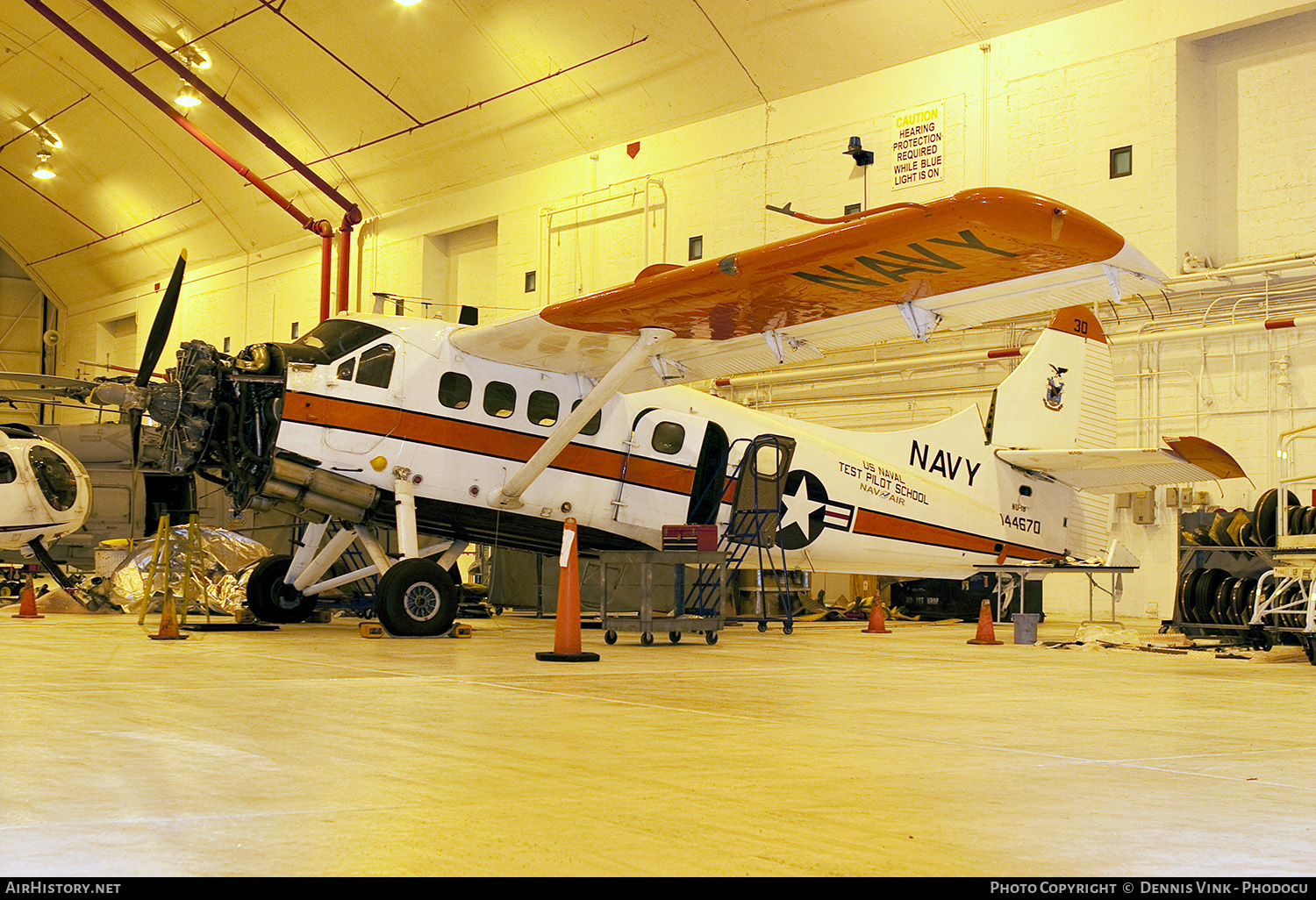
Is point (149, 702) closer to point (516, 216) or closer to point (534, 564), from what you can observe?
point (534, 564)

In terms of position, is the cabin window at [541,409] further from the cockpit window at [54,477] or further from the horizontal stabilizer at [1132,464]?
the cockpit window at [54,477]

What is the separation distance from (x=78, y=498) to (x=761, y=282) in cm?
1017

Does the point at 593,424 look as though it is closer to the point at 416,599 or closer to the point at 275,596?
the point at 416,599

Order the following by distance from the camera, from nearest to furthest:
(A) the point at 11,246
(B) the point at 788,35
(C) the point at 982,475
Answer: (C) the point at 982,475, (B) the point at 788,35, (A) the point at 11,246

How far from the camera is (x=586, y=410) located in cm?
1105

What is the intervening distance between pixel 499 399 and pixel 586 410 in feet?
4.30

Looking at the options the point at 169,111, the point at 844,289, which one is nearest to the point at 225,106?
the point at 169,111

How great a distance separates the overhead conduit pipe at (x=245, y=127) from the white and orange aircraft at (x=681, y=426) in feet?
51.7

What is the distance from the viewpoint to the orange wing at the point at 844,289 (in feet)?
26.3

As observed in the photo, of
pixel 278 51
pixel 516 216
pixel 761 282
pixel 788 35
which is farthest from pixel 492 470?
pixel 278 51

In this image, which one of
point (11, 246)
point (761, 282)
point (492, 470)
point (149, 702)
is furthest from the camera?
A: point (11, 246)

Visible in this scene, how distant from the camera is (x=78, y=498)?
1557 centimetres

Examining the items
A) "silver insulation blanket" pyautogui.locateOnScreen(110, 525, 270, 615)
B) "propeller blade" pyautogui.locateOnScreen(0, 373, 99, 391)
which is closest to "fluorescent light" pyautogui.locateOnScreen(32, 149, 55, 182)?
"silver insulation blanket" pyautogui.locateOnScreen(110, 525, 270, 615)

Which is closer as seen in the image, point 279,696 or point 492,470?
point 279,696
